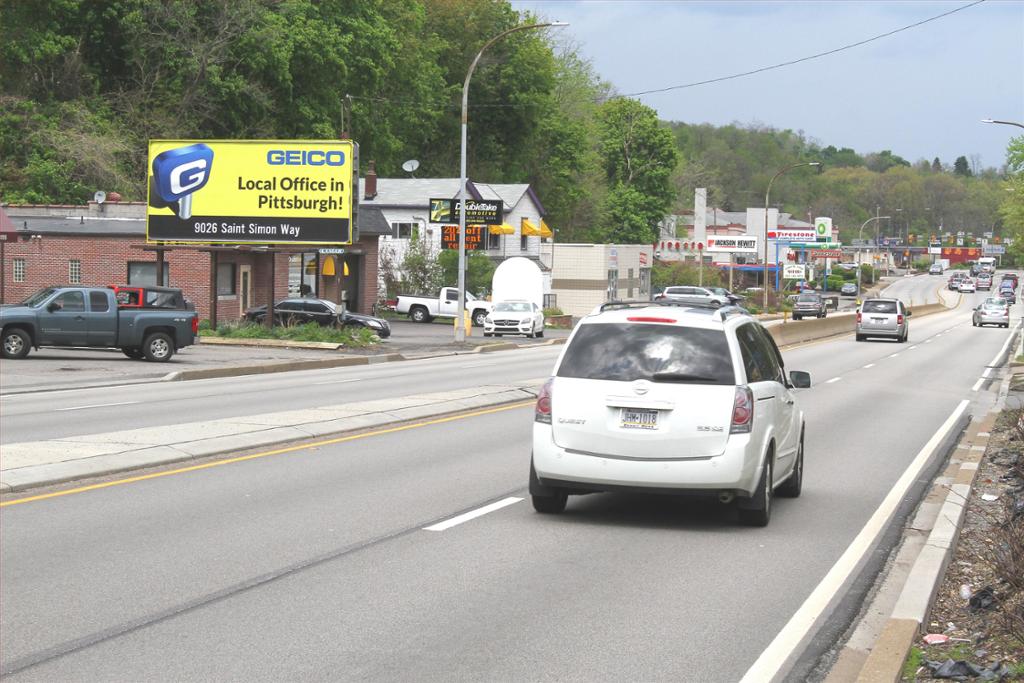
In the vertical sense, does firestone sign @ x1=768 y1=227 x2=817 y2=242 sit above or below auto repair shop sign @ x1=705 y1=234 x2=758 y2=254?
above

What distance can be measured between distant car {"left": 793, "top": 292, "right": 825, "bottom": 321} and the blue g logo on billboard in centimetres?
4496

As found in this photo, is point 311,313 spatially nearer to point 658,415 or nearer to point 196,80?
point 196,80

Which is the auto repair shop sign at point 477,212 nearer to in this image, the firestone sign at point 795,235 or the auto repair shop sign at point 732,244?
the auto repair shop sign at point 732,244


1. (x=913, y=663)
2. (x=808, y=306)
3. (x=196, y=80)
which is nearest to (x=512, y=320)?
(x=196, y=80)

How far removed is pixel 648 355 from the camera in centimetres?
1083

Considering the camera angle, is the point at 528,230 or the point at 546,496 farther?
the point at 528,230

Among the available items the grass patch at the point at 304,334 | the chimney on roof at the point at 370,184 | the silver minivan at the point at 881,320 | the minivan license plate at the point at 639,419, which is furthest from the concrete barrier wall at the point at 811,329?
the minivan license plate at the point at 639,419

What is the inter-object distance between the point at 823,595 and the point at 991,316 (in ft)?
237

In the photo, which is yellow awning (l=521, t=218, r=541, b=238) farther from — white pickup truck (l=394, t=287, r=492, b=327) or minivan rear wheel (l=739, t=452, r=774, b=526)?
minivan rear wheel (l=739, t=452, r=774, b=526)

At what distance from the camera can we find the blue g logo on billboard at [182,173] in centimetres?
4394

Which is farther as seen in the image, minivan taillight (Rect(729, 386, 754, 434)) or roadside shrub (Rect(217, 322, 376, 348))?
roadside shrub (Rect(217, 322, 376, 348))

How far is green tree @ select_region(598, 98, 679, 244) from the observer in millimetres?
116000

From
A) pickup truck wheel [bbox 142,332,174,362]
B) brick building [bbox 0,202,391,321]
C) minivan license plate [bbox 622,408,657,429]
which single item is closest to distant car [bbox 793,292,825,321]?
brick building [bbox 0,202,391,321]

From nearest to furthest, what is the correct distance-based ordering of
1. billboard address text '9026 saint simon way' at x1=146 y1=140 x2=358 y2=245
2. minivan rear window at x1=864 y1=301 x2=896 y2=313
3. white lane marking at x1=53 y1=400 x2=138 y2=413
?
white lane marking at x1=53 y1=400 x2=138 y2=413 → billboard address text '9026 saint simon way' at x1=146 y1=140 x2=358 y2=245 → minivan rear window at x1=864 y1=301 x2=896 y2=313
